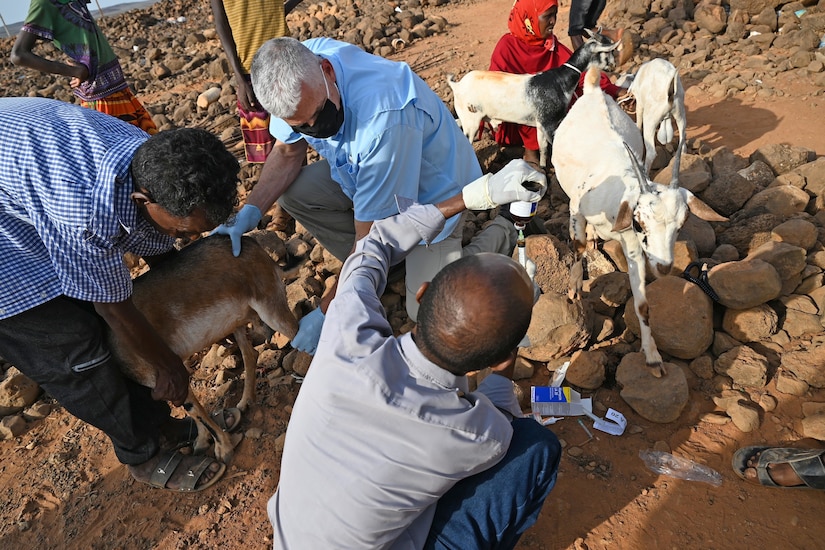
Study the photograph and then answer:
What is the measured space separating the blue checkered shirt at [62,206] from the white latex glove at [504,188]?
4.66 feet

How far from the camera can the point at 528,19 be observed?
5.27 m

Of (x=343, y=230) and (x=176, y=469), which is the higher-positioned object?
(x=343, y=230)

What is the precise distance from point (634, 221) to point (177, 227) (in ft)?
8.25

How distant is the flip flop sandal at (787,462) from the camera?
226cm

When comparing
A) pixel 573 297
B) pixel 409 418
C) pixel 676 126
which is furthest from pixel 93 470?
pixel 676 126

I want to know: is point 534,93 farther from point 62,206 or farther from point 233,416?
point 62,206

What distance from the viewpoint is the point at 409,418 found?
147 cm

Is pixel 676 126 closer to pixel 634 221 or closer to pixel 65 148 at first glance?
pixel 634 221

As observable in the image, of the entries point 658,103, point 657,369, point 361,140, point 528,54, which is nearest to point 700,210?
point 657,369

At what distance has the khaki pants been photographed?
11.1ft

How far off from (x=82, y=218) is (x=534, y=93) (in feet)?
14.2

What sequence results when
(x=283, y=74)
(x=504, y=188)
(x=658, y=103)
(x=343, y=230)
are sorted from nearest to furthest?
(x=504, y=188) → (x=283, y=74) → (x=343, y=230) → (x=658, y=103)

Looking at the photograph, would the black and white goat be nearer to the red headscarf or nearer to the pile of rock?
the red headscarf

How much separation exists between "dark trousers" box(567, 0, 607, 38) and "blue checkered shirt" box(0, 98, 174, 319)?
5266 millimetres
